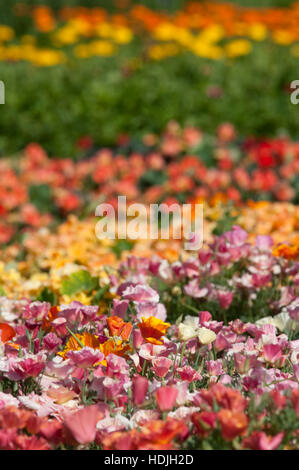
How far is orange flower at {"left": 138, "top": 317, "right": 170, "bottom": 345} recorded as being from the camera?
1.98m

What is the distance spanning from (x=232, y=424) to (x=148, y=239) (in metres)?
2.30

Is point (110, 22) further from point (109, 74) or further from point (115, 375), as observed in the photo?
point (115, 375)

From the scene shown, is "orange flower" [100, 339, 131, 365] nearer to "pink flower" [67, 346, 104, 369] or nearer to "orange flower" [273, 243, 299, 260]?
"pink flower" [67, 346, 104, 369]

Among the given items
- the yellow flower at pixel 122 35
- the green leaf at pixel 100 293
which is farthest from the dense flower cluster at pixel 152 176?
the yellow flower at pixel 122 35

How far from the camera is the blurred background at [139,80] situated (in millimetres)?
6516

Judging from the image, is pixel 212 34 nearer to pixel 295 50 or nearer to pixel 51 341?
pixel 295 50

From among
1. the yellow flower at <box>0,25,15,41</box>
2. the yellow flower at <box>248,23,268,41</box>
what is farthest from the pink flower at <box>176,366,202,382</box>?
the yellow flower at <box>0,25,15,41</box>

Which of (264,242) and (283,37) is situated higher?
(283,37)

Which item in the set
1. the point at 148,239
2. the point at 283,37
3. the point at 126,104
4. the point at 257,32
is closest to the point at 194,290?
the point at 148,239

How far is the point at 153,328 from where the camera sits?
1979mm

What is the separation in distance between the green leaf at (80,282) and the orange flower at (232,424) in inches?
54.1

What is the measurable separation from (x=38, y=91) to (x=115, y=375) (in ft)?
17.1

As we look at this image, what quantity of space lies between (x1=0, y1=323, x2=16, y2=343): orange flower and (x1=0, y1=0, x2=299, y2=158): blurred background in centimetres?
409

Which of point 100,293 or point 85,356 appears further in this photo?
point 100,293
